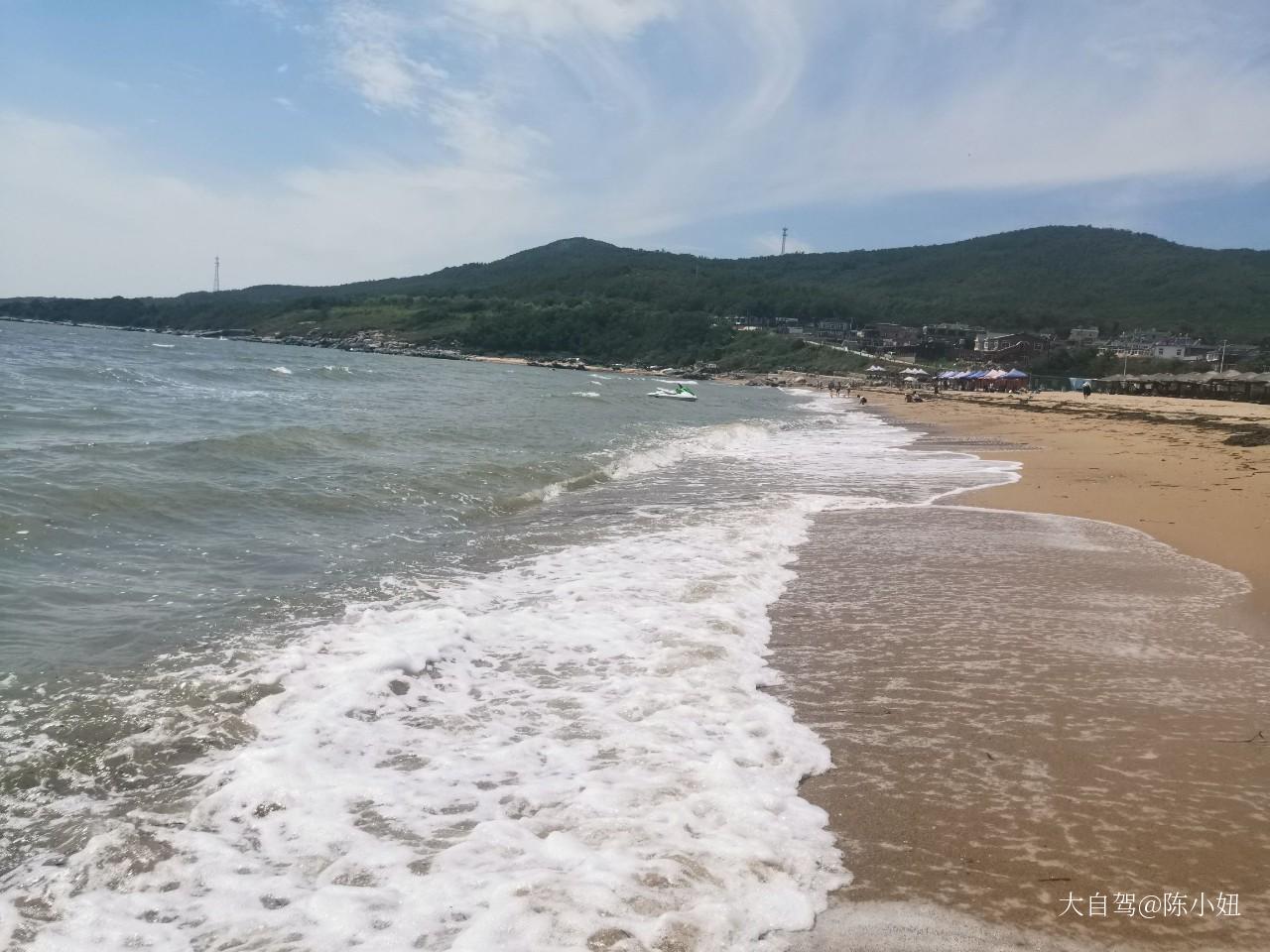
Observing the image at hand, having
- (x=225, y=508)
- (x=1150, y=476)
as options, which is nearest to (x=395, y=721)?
(x=225, y=508)

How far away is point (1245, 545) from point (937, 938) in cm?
788

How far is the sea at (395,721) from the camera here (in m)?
2.69

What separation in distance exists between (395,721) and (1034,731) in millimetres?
3192

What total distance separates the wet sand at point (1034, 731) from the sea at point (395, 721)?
0.21m

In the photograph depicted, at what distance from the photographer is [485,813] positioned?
10.7 ft

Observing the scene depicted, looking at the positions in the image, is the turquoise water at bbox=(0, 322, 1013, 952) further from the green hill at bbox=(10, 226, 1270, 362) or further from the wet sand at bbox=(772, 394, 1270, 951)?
the green hill at bbox=(10, 226, 1270, 362)

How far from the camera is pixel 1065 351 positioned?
8738cm

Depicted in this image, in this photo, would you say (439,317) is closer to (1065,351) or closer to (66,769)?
(1065,351)

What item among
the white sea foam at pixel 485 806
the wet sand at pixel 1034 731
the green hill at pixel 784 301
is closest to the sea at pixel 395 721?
the white sea foam at pixel 485 806

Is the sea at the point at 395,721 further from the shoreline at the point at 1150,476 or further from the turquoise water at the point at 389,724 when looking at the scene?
the shoreline at the point at 1150,476

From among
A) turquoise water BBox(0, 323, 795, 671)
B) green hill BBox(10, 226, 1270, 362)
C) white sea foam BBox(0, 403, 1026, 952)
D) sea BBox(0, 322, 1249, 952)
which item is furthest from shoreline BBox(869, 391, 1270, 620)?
green hill BBox(10, 226, 1270, 362)

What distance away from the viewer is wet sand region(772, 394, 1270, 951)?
8.74 feet

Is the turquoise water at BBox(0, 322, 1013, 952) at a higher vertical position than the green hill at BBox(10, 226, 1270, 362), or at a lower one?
lower

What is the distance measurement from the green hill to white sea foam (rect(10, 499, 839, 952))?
115 meters
